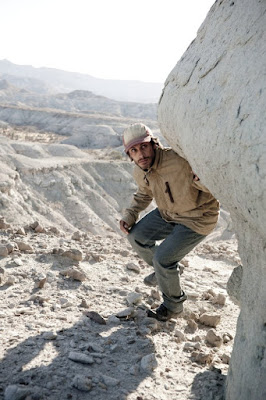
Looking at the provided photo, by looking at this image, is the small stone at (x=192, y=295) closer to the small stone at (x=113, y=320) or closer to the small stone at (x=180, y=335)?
the small stone at (x=180, y=335)

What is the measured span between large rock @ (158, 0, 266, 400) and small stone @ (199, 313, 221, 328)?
1266 mm

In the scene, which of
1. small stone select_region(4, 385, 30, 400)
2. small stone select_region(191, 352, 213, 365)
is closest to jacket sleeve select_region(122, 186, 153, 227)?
small stone select_region(191, 352, 213, 365)

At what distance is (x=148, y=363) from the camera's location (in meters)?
2.56

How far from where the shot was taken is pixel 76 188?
15438 millimetres

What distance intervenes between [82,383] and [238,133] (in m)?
1.59

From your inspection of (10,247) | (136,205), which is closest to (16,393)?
(136,205)

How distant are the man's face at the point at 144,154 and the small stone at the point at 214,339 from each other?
1360 millimetres

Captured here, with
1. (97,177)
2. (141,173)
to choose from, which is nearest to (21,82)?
(97,177)

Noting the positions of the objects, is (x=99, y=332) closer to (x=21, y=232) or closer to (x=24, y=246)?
(x=24, y=246)

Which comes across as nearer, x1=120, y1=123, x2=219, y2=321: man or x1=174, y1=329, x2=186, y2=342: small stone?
x1=120, y1=123, x2=219, y2=321: man

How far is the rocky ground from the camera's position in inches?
91.3

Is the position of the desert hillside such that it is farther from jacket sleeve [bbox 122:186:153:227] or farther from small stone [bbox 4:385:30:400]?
jacket sleeve [bbox 122:186:153:227]

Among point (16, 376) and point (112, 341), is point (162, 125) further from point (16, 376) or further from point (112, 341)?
point (16, 376)

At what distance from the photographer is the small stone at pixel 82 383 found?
2209 mm
